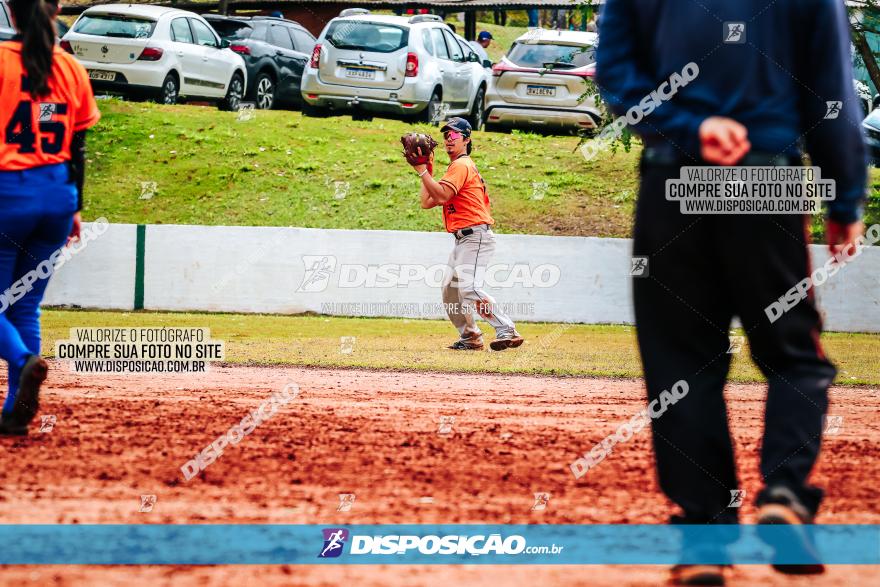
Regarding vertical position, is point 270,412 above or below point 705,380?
below

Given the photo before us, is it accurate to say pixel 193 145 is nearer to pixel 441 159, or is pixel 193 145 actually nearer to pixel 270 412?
pixel 441 159

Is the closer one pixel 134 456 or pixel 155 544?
pixel 155 544

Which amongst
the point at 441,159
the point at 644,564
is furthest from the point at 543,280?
the point at 644,564

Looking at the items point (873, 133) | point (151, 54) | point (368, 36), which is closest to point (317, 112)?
point (368, 36)

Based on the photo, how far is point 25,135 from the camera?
5.69m

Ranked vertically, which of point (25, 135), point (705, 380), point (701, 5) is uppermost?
point (701, 5)

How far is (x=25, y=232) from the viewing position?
578cm

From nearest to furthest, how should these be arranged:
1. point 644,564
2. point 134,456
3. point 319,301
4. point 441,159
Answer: point 644,564 < point 134,456 < point 319,301 < point 441,159

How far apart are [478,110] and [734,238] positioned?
69.0ft

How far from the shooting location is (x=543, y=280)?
54.1ft

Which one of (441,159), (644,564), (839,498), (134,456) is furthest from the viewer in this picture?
(441,159)

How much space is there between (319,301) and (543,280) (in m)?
3.08

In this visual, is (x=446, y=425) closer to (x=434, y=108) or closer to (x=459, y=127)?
(x=459, y=127)

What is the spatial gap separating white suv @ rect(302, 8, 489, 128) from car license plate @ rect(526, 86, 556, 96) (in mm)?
1482
